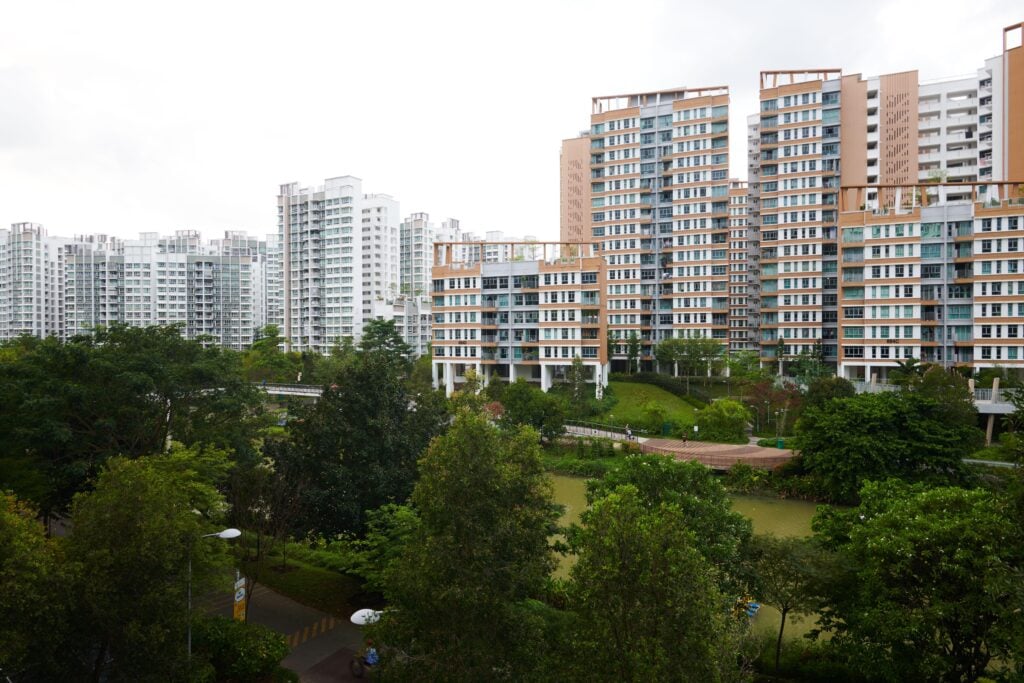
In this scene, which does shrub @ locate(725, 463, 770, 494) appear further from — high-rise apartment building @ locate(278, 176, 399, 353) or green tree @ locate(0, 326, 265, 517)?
high-rise apartment building @ locate(278, 176, 399, 353)

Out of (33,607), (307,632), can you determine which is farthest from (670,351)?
(33,607)

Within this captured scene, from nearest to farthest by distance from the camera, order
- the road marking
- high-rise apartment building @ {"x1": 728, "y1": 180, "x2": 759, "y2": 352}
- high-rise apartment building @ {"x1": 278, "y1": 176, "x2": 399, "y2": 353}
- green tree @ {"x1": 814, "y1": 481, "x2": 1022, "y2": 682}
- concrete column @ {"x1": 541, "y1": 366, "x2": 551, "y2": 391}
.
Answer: green tree @ {"x1": 814, "y1": 481, "x2": 1022, "y2": 682} < the road marking < concrete column @ {"x1": 541, "y1": 366, "x2": 551, "y2": 391} < high-rise apartment building @ {"x1": 728, "y1": 180, "x2": 759, "y2": 352} < high-rise apartment building @ {"x1": 278, "y1": 176, "x2": 399, "y2": 353}

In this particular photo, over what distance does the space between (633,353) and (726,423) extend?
22.2m

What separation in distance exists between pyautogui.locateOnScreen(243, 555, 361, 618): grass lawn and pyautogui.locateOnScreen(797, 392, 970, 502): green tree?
20.8 meters

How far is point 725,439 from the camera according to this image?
3888 centimetres

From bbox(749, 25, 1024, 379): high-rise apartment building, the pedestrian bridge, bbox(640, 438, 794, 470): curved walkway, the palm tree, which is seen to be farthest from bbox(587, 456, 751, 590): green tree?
the pedestrian bridge

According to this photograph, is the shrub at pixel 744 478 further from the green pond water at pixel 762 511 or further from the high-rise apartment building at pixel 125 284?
the high-rise apartment building at pixel 125 284

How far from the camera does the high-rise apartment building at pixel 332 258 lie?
83.8 m

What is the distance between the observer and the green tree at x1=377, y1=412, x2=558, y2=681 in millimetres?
10227

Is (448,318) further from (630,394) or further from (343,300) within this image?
(343,300)

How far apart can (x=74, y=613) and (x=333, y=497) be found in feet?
25.4

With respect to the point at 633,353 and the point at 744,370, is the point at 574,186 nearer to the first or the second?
the point at 633,353

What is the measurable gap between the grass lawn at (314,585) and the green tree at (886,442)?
2080 centimetres

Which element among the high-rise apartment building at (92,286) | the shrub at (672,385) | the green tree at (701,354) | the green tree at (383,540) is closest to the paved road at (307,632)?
the green tree at (383,540)
